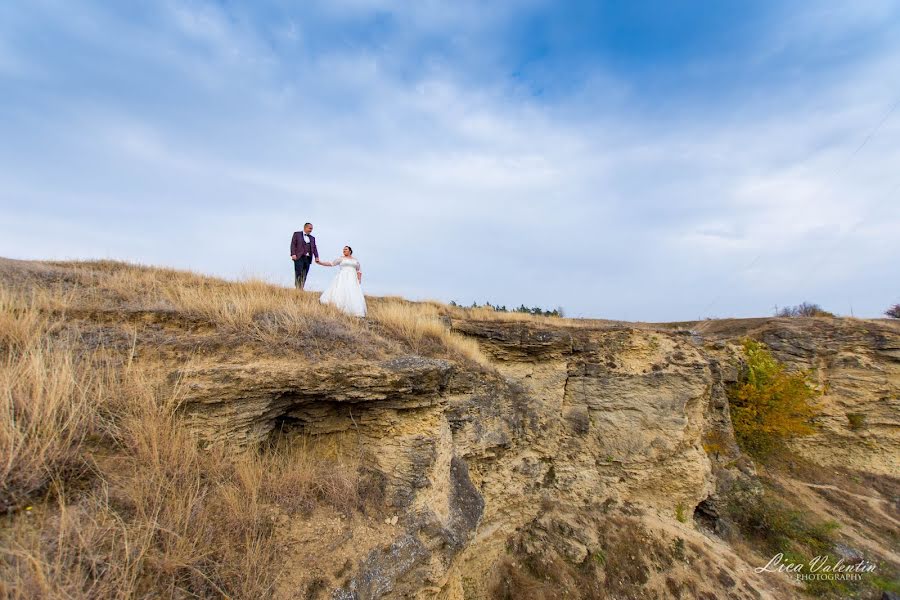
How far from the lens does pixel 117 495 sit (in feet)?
7.62

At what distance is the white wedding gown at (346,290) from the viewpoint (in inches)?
292

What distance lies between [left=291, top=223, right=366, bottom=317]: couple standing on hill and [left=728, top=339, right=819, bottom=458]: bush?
43.4 feet

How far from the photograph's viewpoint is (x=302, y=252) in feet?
30.8

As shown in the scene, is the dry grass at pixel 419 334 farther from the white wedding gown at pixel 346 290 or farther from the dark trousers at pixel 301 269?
the dark trousers at pixel 301 269

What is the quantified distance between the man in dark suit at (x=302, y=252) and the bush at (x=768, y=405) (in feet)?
48.6

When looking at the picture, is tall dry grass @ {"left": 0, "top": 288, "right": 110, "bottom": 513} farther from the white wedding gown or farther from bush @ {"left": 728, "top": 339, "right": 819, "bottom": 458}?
bush @ {"left": 728, "top": 339, "right": 819, "bottom": 458}

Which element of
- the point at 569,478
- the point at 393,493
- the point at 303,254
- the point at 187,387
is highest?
the point at 303,254

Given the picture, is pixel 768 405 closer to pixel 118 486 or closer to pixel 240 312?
pixel 240 312

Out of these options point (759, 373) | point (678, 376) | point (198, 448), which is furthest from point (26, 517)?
point (759, 373)

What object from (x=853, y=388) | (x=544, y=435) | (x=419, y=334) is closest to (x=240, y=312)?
(x=419, y=334)

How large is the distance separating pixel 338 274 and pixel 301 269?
2.32 m

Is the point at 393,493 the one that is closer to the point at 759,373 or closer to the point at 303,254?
the point at 303,254

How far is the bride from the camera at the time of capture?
7422 mm

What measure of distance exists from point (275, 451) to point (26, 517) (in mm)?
1895
